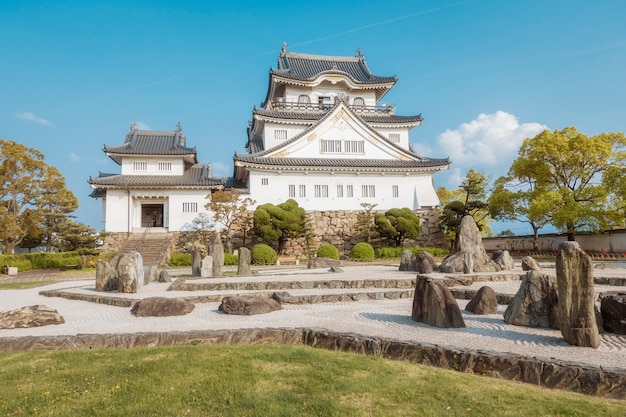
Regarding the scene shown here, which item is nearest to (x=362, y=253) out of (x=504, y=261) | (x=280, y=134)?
(x=504, y=261)

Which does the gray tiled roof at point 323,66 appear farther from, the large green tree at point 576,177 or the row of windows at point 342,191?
the large green tree at point 576,177

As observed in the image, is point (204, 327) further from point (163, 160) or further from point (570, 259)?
point (163, 160)

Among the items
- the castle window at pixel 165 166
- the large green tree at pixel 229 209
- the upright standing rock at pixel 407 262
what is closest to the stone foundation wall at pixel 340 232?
the large green tree at pixel 229 209

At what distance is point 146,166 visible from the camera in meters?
33.2

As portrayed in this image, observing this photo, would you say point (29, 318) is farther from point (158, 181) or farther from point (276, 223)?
point (158, 181)

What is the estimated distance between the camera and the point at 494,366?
5223 millimetres

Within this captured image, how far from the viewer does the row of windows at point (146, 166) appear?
33.0 meters

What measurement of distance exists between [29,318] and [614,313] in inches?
433

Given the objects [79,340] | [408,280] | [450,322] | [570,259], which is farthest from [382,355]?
[408,280]

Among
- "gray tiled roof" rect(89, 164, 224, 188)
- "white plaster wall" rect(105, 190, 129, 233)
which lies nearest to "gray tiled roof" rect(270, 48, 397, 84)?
"gray tiled roof" rect(89, 164, 224, 188)

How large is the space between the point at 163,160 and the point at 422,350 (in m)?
31.4

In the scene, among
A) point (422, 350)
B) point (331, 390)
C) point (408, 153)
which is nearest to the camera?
point (331, 390)

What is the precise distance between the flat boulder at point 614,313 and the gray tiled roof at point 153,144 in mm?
30710

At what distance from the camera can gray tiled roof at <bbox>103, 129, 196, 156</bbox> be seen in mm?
32469
